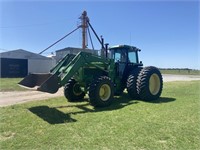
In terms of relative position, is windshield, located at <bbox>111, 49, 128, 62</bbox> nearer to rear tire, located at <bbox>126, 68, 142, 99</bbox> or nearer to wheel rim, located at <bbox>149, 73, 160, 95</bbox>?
rear tire, located at <bbox>126, 68, 142, 99</bbox>

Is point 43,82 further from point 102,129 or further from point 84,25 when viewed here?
point 84,25

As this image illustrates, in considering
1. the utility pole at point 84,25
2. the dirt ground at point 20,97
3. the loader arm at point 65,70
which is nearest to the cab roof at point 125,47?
the loader arm at point 65,70

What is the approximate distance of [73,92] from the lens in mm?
10203

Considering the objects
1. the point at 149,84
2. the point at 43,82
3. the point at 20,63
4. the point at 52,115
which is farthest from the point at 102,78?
the point at 20,63

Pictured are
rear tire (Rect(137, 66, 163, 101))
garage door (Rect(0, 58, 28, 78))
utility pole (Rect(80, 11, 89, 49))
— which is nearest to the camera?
rear tire (Rect(137, 66, 163, 101))

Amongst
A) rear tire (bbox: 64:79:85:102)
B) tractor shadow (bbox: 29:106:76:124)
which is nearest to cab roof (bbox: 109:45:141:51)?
rear tire (bbox: 64:79:85:102)

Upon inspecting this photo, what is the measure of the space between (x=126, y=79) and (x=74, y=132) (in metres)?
5.76

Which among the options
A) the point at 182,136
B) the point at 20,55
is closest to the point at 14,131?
the point at 182,136

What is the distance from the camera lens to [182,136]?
16.6ft

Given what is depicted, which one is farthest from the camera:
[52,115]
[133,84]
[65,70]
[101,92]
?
[133,84]

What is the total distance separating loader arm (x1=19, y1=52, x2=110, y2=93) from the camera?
289 inches

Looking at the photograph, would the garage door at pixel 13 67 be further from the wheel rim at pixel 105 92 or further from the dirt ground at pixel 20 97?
the wheel rim at pixel 105 92

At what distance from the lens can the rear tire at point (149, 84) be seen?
9.66 m

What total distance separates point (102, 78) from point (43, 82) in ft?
7.34
